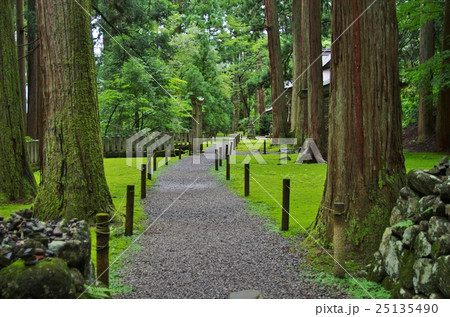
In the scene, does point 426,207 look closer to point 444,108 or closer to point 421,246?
point 421,246

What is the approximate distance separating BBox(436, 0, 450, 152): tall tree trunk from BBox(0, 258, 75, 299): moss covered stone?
52.9ft

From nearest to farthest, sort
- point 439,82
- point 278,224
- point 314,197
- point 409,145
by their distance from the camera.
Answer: point 278,224, point 314,197, point 439,82, point 409,145

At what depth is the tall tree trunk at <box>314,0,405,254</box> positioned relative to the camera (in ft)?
16.8

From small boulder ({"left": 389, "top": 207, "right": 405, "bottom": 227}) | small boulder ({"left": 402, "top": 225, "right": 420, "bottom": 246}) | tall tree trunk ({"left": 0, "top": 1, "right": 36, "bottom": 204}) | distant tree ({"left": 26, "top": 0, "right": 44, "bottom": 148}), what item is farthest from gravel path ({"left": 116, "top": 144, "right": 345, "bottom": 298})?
distant tree ({"left": 26, "top": 0, "right": 44, "bottom": 148})

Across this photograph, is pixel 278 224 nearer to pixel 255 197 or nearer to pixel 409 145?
pixel 255 197

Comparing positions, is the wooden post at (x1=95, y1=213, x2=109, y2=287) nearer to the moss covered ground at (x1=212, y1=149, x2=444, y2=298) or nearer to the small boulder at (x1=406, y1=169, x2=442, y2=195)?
the moss covered ground at (x1=212, y1=149, x2=444, y2=298)

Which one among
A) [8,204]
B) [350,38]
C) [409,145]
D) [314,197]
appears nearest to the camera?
[350,38]

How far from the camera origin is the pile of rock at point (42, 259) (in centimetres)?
280

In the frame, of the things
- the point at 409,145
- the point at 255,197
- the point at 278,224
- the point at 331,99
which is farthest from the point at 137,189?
the point at 409,145

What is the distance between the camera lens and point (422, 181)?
13.5ft

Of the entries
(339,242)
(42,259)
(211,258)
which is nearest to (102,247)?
(42,259)

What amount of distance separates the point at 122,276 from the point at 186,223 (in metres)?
2.83

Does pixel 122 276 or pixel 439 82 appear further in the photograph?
pixel 439 82

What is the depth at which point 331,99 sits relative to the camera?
560cm
